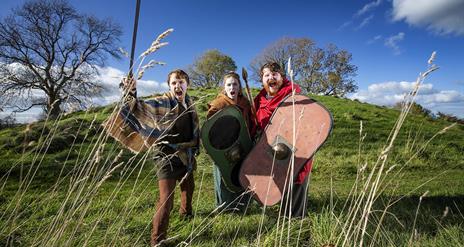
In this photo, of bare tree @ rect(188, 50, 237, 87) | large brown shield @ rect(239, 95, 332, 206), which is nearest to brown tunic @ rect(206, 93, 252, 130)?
large brown shield @ rect(239, 95, 332, 206)

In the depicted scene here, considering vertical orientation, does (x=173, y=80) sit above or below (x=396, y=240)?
above

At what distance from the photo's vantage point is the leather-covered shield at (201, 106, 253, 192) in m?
3.55

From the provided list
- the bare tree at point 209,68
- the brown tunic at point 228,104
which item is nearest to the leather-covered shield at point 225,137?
the brown tunic at point 228,104

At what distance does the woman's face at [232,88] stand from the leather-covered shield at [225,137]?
1.10 ft

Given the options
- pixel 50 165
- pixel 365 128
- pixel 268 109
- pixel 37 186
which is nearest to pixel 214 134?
pixel 268 109

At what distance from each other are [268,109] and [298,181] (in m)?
0.85

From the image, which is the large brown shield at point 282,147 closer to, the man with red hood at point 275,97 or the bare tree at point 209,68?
the man with red hood at point 275,97

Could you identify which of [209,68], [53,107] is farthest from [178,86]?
[209,68]

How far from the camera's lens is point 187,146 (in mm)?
3672

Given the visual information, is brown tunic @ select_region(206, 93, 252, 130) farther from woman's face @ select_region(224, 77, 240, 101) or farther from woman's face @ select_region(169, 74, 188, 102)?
woman's face @ select_region(169, 74, 188, 102)

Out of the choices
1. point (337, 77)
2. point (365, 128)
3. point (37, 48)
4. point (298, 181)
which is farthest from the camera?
point (337, 77)

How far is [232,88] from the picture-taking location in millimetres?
3881

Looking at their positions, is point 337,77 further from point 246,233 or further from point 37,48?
point 246,233

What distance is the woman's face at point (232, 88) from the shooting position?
388 cm
